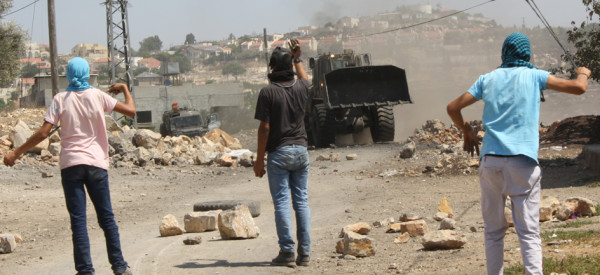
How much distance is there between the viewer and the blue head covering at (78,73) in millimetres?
6199

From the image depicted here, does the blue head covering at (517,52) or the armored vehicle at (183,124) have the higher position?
the blue head covering at (517,52)

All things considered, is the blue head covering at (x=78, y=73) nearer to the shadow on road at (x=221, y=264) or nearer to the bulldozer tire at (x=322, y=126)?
the shadow on road at (x=221, y=264)

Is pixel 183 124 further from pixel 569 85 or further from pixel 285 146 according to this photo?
pixel 569 85

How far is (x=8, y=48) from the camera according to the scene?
130 ft

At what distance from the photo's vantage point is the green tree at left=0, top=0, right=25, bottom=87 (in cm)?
3947

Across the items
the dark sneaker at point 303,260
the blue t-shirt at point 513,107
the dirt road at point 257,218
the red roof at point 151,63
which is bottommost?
the dirt road at point 257,218

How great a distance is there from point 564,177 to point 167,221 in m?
7.76

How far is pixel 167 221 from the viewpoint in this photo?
30.6ft

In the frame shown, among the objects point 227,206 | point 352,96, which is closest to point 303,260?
point 227,206

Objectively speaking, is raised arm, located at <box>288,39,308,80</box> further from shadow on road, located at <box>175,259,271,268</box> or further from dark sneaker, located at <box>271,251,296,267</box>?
shadow on road, located at <box>175,259,271,268</box>

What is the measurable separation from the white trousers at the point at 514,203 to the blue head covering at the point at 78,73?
3068 millimetres

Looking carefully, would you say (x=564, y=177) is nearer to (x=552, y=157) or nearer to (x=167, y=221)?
(x=552, y=157)

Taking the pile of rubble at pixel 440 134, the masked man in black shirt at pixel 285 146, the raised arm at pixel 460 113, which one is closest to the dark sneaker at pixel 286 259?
the masked man in black shirt at pixel 285 146

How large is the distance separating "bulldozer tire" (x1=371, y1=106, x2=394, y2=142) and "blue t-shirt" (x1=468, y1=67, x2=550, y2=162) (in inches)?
812
